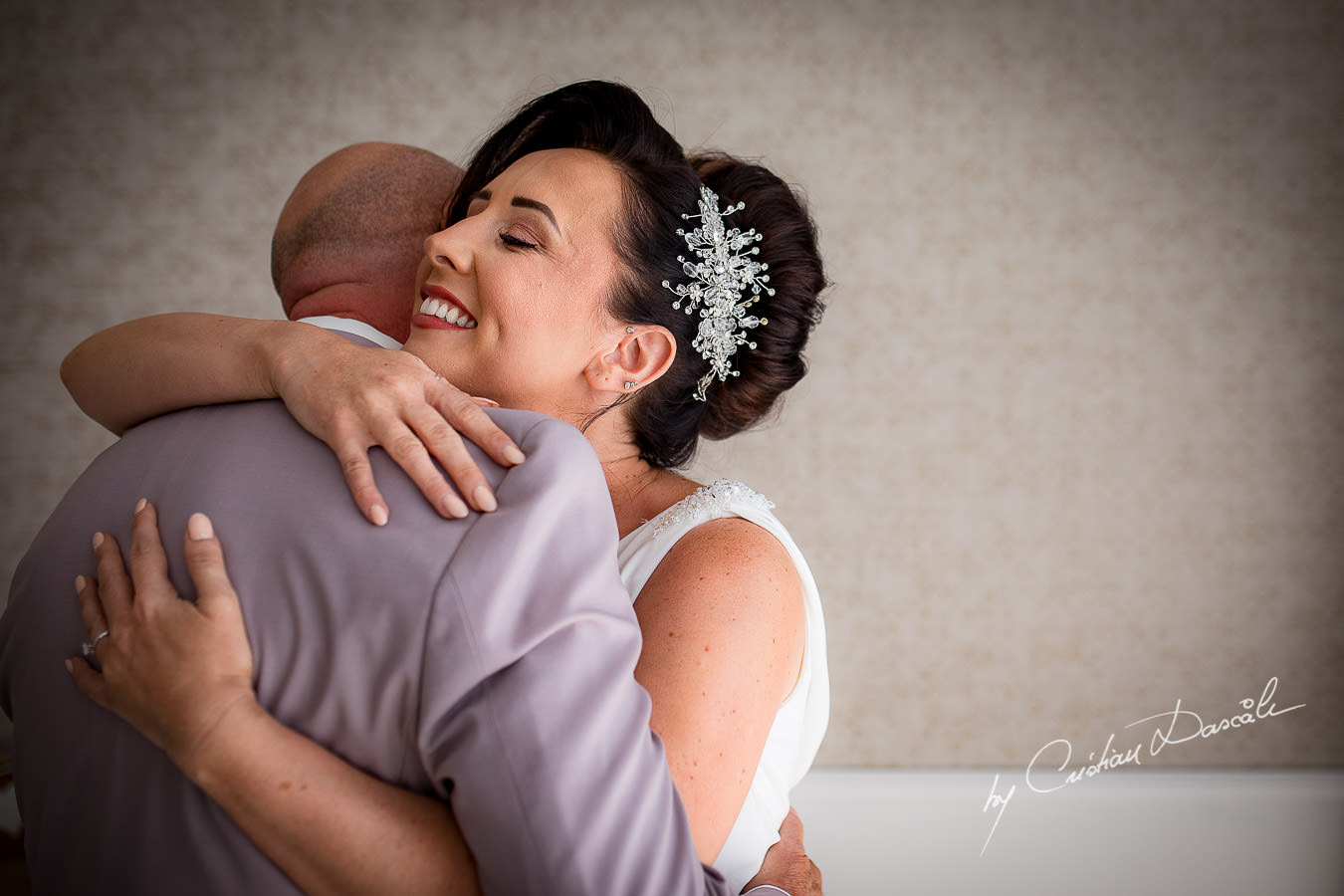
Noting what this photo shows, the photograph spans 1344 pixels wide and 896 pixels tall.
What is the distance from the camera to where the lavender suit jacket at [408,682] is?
702mm

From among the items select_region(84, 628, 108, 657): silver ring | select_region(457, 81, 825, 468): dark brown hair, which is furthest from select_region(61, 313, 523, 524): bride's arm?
select_region(457, 81, 825, 468): dark brown hair

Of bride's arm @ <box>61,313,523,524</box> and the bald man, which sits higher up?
bride's arm @ <box>61,313,523,524</box>

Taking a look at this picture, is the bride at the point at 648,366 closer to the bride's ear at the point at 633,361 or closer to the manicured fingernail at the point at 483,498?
the bride's ear at the point at 633,361

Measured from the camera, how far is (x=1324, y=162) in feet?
7.71

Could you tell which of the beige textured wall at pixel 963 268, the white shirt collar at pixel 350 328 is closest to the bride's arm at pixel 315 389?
the white shirt collar at pixel 350 328

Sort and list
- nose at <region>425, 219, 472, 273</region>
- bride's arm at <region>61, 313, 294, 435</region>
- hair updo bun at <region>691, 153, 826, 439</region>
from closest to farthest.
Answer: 1. bride's arm at <region>61, 313, 294, 435</region>
2. nose at <region>425, 219, 472, 273</region>
3. hair updo bun at <region>691, 153, 826, 439</region>

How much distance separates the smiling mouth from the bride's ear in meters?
0.23

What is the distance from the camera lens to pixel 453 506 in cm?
76

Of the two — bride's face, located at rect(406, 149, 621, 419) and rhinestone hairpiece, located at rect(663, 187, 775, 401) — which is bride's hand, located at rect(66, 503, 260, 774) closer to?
bride's face, located at rect(406, 149, 621, 419)

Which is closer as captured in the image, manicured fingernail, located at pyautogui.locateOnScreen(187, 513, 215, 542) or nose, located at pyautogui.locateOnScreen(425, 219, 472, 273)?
manicured fingernail, located at pyautogui.locateOnScreen(187, 513, 215, 542)

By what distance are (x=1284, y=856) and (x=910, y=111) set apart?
96.9 inches

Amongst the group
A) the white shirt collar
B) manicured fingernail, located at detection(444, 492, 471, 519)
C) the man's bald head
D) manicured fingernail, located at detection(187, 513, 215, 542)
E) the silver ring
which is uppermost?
the man's bald head

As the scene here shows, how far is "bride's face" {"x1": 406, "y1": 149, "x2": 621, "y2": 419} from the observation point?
4.42 ft

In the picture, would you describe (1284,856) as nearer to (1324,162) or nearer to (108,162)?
(1324,162)
